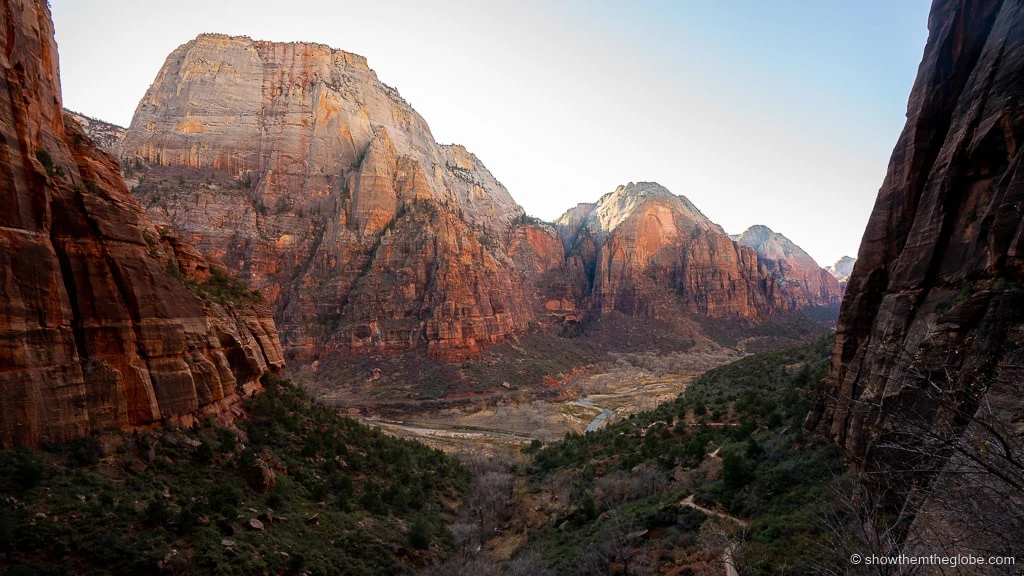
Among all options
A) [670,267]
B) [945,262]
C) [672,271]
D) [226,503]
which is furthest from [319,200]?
[672,271]

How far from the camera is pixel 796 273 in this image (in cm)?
17325

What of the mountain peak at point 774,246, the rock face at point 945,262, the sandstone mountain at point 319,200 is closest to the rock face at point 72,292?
the rock face at point 945,262

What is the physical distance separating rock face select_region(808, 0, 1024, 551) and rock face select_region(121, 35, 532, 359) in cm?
5758

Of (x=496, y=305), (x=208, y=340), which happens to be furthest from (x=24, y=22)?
(x=496, y=305)

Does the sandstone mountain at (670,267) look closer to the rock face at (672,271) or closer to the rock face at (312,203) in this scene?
the rock face at (672,271)

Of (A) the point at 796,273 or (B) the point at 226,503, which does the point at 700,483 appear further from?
(A) the point at 796,273

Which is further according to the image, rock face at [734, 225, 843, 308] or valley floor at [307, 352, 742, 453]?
rock face at [734, 225, 843, 308]

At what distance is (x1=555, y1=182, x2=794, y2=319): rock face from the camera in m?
115

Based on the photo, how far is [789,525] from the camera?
12.6 meters

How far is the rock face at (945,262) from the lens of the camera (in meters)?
8.74

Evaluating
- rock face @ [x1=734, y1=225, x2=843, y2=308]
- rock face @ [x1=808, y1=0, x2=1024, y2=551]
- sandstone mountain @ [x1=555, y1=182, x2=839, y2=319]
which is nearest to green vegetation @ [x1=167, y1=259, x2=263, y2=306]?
rock face @ [x1=808, y1=0, x2=1024, y2=551]

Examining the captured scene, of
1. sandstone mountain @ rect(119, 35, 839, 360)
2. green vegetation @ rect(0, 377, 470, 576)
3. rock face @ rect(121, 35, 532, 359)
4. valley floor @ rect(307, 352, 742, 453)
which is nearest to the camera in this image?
green vegetation @ rect(0, 377, 470, 576)

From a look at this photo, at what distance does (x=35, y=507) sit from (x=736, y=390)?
39183 millimetres

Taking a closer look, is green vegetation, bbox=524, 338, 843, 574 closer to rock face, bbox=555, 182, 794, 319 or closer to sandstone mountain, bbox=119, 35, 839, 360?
sandstone mountain, bbox=119, 35, 839, 360
